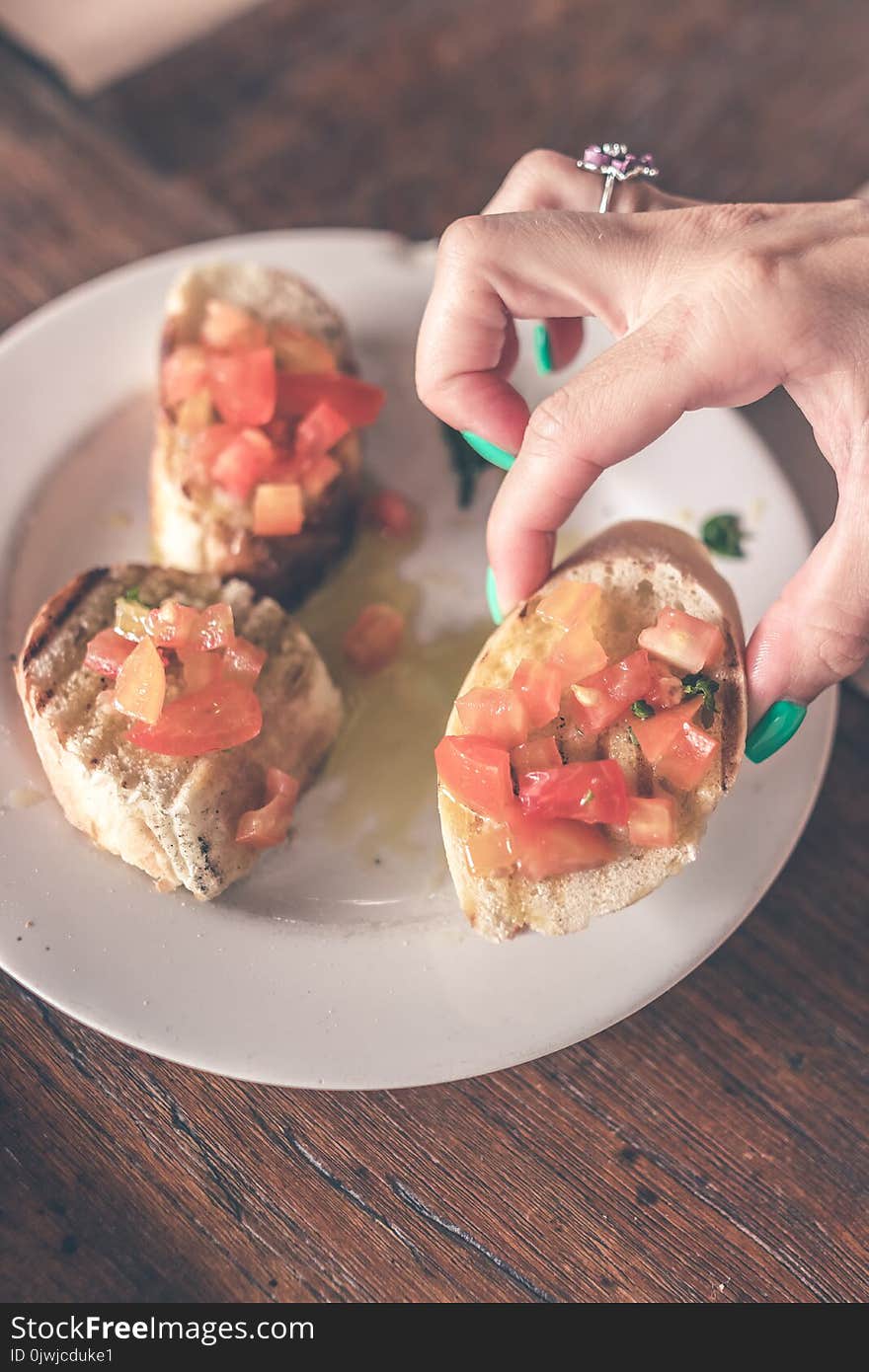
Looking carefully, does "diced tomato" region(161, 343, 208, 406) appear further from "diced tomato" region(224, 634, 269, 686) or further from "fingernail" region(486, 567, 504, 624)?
"fingernail" region(486, 567, 504, 624)

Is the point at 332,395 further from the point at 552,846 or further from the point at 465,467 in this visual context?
the point at 552,846

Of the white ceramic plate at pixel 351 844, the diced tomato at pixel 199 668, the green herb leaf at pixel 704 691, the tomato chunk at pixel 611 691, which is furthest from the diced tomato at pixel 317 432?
the green herb leaf at pixel 704 691

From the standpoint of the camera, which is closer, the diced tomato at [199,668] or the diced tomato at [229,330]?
the diced tomato at [199,668]

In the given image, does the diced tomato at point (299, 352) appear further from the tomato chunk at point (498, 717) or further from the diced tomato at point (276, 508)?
the tomato chunk at point (498, 717)

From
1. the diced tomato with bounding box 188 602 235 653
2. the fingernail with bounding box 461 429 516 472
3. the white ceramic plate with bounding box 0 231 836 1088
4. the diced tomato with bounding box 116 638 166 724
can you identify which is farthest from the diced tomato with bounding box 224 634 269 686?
the fingernail with bounding box 461 429 516 472

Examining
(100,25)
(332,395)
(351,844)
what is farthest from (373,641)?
(100,25)
